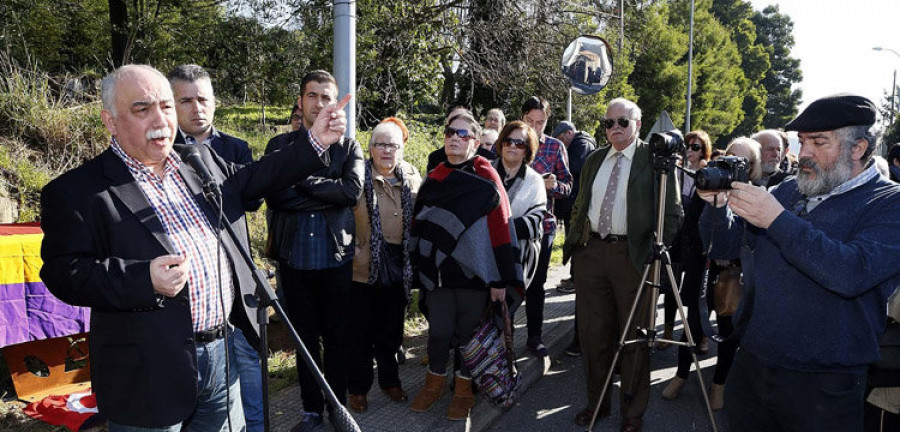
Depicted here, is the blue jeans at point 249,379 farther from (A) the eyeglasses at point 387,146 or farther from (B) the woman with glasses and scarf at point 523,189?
(B) the woman with glasses and scarf at point 523,189

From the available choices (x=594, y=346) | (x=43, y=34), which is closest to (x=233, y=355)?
(x=594, y=346)

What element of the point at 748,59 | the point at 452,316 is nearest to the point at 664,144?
the point at 452,316

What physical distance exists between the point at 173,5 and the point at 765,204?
1118 cm

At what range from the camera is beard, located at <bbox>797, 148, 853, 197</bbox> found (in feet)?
7.24

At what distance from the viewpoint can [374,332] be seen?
14.0 feet

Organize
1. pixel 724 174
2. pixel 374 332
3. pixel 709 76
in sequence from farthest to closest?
1. pixel 709 76
2. pixel 374 332
3. pixel 724 174

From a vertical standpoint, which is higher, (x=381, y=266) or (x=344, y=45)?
(x=344, y=45)

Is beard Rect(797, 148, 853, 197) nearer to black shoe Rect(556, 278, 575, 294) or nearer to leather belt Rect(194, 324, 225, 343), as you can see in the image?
leather belt Rect(194, 324, 225, 343)

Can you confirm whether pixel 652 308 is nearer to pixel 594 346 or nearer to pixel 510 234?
pixel 594 346

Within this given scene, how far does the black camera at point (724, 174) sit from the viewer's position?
94.0 inches

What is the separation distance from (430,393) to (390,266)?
0.91 m

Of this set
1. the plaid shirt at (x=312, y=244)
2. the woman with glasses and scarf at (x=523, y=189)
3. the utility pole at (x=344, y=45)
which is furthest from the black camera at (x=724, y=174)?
the utility pole at (x=344, y=45)

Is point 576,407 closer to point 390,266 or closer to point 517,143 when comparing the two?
point 390,266

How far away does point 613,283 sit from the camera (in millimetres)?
3879
